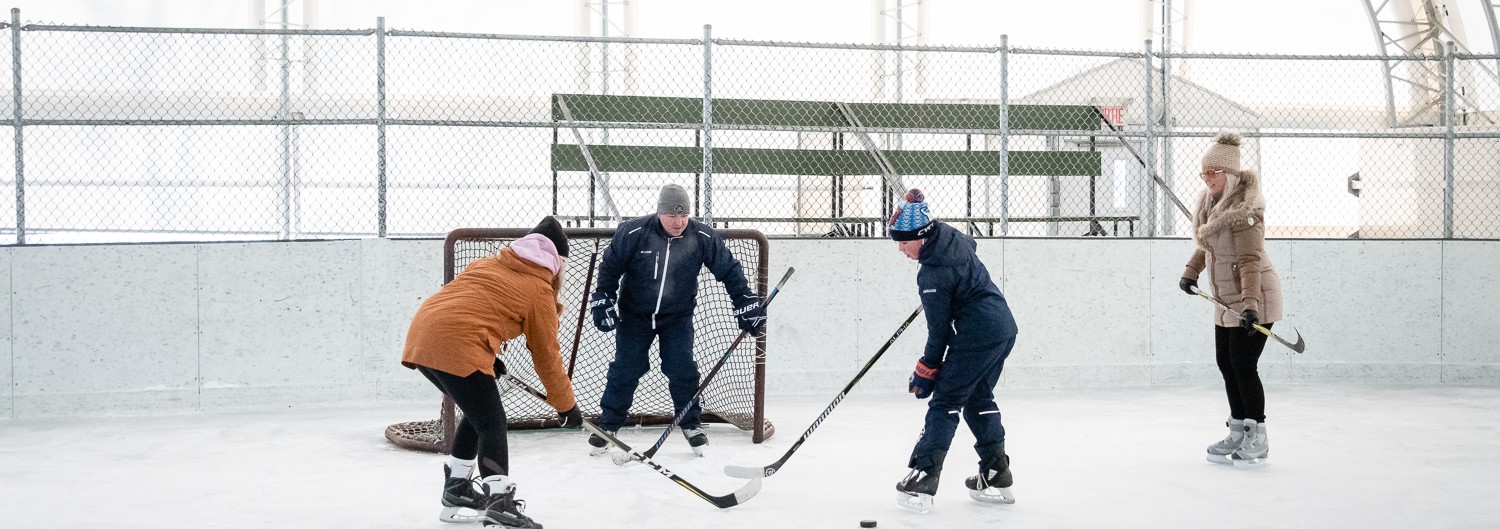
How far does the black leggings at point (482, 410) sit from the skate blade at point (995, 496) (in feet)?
5.65

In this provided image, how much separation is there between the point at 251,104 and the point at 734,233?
940 centimetres

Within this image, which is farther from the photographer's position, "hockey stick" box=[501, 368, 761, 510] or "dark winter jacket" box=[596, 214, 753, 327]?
"dark winter jacket" box=[596, 214, 753, 327]

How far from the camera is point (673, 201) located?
17.7ft

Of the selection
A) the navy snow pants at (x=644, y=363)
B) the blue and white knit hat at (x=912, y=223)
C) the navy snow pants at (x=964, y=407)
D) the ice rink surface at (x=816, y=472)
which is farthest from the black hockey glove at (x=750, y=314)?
the blue and white knit hat at (x=912, y=223)

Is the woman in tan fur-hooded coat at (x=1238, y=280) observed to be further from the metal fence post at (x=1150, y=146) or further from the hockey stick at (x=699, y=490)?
the metal fence post at (x=1150, y=146)

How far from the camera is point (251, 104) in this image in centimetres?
1362

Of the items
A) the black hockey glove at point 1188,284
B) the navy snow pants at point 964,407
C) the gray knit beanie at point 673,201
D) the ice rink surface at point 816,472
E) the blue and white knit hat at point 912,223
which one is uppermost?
the gray knit beanie at point 673,201

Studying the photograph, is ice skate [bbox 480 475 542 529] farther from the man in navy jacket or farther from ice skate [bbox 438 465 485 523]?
the man in navy jacket

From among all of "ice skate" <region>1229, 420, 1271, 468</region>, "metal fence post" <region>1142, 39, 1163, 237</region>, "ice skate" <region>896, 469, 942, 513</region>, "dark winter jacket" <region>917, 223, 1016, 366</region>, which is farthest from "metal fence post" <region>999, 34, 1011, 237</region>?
"ice skate" <region>896, 469, 942, 513</region>

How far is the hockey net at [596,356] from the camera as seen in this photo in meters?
5.88

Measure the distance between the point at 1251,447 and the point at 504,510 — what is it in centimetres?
315

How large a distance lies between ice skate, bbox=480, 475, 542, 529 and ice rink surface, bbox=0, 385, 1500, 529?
0.21 m

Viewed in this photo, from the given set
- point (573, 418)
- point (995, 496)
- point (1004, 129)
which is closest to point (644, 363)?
point (573, 418)

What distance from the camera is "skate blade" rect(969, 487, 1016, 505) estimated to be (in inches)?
174
